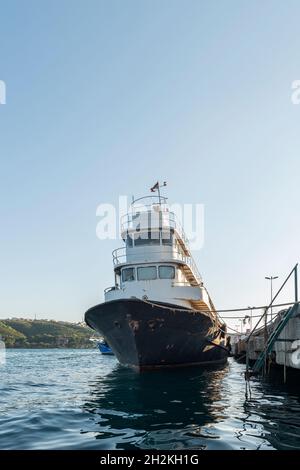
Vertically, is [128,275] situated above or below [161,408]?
above

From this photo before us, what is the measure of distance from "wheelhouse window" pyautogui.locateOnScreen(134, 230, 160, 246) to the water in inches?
411

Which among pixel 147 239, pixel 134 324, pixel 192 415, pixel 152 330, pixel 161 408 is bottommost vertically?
pixel 161 408

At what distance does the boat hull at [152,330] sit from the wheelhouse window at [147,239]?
5.85 metres

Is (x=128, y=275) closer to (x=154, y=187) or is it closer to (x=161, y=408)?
(x=154, y=187)

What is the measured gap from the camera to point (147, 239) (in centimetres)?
2595

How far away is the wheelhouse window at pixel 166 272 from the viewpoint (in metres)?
24.0

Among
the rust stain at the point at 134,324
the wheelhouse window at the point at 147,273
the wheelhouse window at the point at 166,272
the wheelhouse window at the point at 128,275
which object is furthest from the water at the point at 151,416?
the wheelhouse window at the point at 128,275

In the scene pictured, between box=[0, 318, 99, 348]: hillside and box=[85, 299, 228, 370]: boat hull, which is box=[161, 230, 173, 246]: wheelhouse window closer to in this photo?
box=[85, 299, 228, 370]: boat hull

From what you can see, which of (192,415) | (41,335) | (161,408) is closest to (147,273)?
(161,408)

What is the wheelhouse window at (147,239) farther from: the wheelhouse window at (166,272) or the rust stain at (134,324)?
the rust stain at (134,324)

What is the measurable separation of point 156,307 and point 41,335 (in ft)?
419

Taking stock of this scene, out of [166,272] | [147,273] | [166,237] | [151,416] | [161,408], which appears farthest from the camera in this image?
[166,237]

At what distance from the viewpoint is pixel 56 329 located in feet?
484
